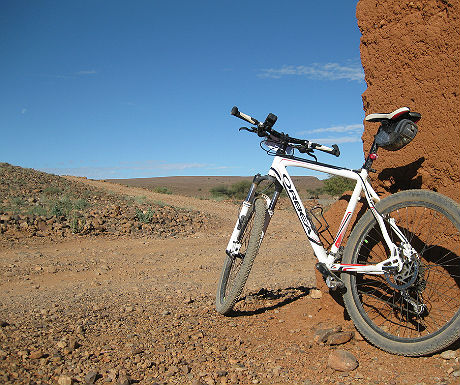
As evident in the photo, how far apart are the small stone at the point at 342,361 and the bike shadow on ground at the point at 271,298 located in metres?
1.27

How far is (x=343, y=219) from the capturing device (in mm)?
3207

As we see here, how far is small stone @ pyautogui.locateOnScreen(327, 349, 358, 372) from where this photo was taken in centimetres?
265

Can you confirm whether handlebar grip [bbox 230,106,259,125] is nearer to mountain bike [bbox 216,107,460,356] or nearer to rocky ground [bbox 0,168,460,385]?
mountain bike [bbox 216,107,460,356]

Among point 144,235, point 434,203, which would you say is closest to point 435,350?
point 434,203

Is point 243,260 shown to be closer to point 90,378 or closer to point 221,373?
point 221,373

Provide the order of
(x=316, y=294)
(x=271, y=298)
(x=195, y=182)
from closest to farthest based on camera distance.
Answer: (x=316, y=294) → (x=271, y=298) → (x=195, y=182)

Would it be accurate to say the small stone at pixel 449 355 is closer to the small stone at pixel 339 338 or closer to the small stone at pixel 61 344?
the small stone at pixel 339 338

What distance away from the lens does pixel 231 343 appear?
3178mm

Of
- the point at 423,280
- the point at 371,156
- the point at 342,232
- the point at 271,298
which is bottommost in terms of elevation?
the point at 271,298

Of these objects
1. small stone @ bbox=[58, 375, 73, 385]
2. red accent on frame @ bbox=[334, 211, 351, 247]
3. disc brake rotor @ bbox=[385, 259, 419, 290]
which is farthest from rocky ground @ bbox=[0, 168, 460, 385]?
red accent on frame @ bbox=[334, 211, 351, 247]

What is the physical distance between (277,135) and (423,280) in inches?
62.9

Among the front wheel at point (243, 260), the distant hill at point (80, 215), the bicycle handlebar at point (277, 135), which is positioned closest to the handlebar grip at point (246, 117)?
the bicycle handlebar at point (277, 135)

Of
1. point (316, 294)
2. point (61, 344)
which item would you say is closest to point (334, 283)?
point (316, 294)

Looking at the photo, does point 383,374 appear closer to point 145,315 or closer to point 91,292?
point 145,315
